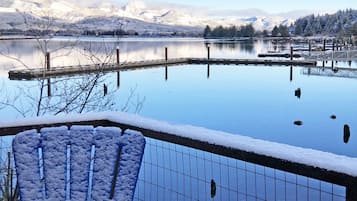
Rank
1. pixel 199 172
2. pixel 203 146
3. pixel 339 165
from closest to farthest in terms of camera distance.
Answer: pixel 339 165 → pixel 203 146 → pixel 199 172

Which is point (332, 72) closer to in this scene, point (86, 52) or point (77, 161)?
point (86, 52)

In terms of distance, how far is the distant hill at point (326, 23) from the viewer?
10062 centimetres

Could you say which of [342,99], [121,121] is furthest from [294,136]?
[121,121]

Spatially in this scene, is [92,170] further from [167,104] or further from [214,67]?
[214,67]

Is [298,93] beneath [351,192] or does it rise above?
beneath

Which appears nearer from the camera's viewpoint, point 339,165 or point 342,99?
point 339,165

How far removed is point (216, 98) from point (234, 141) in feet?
42.3

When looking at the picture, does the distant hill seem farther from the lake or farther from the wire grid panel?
the wire grid panel

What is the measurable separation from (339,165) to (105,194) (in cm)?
86

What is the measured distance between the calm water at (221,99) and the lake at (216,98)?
22 mm

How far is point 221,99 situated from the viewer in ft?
47.7

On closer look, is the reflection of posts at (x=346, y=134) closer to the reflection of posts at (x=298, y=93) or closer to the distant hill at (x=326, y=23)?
the reflection of posts at (x=298, y=93)

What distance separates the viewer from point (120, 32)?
23.0ft

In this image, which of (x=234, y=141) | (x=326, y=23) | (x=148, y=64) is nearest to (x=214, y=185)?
(x=234, y=141)
